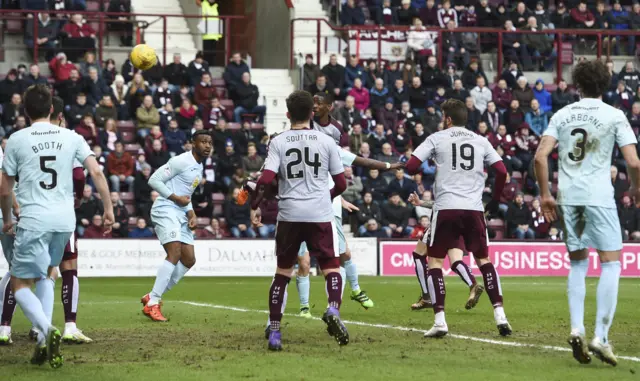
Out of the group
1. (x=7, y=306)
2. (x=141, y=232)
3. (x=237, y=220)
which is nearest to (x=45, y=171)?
(x=7, y=306)

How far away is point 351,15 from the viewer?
1270 inches

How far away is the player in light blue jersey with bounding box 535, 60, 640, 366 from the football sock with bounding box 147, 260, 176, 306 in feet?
19.4

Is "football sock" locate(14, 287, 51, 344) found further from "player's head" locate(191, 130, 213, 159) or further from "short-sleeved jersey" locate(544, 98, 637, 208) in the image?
"player's head" locate(191, 130, 213, 159)

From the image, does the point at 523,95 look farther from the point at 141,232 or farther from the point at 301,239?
the point at 301,239

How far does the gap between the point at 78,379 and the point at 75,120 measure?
61.8 ft

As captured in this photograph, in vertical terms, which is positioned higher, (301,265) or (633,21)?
(633,21)

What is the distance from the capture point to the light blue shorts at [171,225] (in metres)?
14.3

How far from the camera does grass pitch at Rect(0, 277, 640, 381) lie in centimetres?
877

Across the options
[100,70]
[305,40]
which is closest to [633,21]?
[305,40]

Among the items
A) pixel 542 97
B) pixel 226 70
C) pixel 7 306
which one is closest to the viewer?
pixel 7 306

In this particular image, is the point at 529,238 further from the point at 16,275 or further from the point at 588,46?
the point at 16,275

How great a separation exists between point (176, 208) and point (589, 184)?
6485 mm

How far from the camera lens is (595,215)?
925 centimetres

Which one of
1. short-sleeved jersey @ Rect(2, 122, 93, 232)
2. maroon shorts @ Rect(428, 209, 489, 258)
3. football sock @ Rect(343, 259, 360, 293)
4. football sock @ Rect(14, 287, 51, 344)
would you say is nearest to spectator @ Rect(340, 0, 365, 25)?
football sock @ Rect(343, 259, 360, 293)
